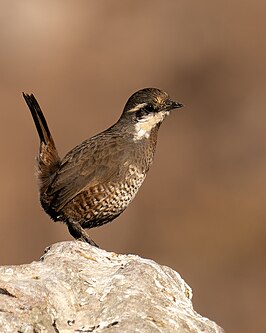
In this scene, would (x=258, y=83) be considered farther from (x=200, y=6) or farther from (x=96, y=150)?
(x=96, y=150)

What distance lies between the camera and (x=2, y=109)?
20031 millimetres

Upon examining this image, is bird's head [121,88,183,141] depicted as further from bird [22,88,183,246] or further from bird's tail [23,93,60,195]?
bird's tail [23,93,60,195]

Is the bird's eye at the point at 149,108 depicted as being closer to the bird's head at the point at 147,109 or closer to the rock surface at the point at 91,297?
the bird's head at the point at 147,109

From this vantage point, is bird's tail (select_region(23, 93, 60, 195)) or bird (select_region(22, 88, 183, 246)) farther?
bird's tail (select_region(23, 93, 60, 195))

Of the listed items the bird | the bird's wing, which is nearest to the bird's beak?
the bird

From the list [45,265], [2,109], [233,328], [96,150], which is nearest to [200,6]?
[2,109]

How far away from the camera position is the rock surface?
5.25m

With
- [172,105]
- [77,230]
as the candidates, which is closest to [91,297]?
[77,230]

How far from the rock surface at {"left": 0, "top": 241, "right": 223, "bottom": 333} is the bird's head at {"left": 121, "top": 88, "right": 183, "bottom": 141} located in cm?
196

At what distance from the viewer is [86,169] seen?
26.1 ft

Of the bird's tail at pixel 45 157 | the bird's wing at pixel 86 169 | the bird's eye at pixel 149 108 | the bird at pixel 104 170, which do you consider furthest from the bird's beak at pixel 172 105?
the bird's tail at pixel 45 157

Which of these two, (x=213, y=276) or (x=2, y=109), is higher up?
(x=2, y=109)

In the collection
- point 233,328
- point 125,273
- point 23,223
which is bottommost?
point 233,328

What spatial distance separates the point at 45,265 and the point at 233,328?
824 cm
